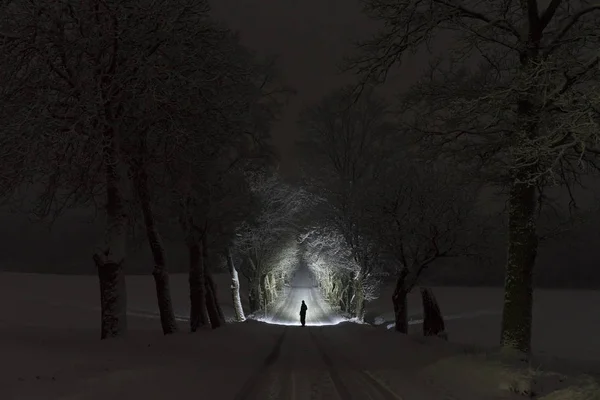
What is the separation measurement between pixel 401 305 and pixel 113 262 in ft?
45.8

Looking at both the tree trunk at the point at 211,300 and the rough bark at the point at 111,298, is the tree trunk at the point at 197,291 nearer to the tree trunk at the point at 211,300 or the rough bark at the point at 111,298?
the tree trunk at the point at 211,300

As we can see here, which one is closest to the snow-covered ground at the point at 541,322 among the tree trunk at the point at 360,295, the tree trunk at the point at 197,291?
the tree trunk at the point at 360,295

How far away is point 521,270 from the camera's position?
34.9 ft

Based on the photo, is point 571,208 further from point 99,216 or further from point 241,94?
point 99,216

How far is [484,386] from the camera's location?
8.30m

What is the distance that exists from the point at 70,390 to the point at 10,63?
7.27m

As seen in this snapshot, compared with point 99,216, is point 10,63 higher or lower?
higher

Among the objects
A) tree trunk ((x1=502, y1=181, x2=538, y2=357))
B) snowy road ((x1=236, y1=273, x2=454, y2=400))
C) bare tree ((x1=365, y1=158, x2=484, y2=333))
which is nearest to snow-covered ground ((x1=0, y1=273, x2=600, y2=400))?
snowy road ((x1=236, y1=273, x2=454, y2=400))

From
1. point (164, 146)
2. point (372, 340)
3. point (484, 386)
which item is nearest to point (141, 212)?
point (164, 146)

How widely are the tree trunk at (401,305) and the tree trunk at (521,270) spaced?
11.9 metres

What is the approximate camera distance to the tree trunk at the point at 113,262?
1255 centimetres

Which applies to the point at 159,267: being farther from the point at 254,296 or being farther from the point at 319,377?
Answer: the point at 254,296

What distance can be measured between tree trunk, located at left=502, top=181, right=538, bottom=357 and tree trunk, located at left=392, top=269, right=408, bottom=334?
1190cm

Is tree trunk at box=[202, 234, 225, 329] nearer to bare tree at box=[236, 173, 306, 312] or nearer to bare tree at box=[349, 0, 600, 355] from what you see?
bare tree at box=[236, 173, 306, 312]
